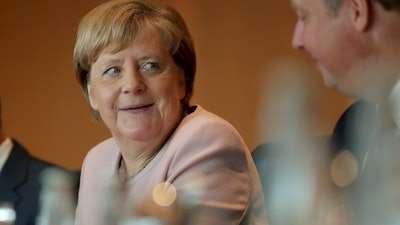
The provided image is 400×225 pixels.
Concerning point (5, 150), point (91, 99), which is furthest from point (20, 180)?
point (91, 99)

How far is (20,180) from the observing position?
2.17 meters

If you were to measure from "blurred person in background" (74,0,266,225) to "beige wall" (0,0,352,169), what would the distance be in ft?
6.27

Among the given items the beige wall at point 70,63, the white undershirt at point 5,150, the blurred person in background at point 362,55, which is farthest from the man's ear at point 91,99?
the beige wall at point 70,63

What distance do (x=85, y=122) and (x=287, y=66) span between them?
3.05m

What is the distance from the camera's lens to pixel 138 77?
1.64m

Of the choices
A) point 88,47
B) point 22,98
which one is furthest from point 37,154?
point 88,47

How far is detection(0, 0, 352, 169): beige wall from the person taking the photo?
12.2ft

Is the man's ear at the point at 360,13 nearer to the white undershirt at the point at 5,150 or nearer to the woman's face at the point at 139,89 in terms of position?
the woman's face at the point at 139,89

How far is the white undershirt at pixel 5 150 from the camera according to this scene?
224cm

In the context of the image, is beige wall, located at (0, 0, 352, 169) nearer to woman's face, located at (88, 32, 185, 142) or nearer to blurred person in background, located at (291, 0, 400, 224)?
woman's face, located at (88, 32, 185, 142)

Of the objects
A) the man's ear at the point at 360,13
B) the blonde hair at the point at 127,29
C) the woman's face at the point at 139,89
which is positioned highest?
the man's ear at the point at 360,13

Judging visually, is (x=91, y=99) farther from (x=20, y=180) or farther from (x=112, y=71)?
(x=20, y=180)

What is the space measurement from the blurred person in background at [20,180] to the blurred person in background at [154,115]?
0.30 m

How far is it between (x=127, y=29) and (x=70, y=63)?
2.31 meters
